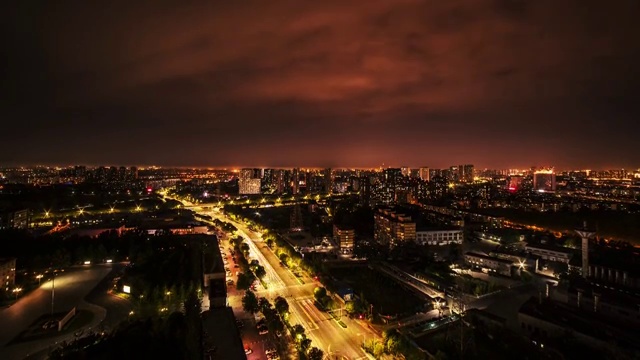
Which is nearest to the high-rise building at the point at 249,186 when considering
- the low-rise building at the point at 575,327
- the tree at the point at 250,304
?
the tree at the point at 250,304

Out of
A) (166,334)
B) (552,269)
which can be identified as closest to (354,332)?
(166,334)

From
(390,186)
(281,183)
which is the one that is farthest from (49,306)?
(281,183)

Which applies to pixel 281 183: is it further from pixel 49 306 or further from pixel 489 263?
pixel 49 306

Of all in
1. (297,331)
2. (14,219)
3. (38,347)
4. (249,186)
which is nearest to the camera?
(38,347)

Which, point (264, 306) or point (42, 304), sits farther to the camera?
point (42, 304)

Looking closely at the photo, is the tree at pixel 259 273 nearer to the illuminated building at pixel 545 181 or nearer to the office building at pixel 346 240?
the office building at pixel 346 240

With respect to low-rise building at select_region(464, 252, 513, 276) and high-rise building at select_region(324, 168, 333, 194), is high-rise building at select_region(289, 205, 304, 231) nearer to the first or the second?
low-rise building at select_region(464, 252, 513, 276)

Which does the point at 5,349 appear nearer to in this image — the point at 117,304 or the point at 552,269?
the point at 117,304
